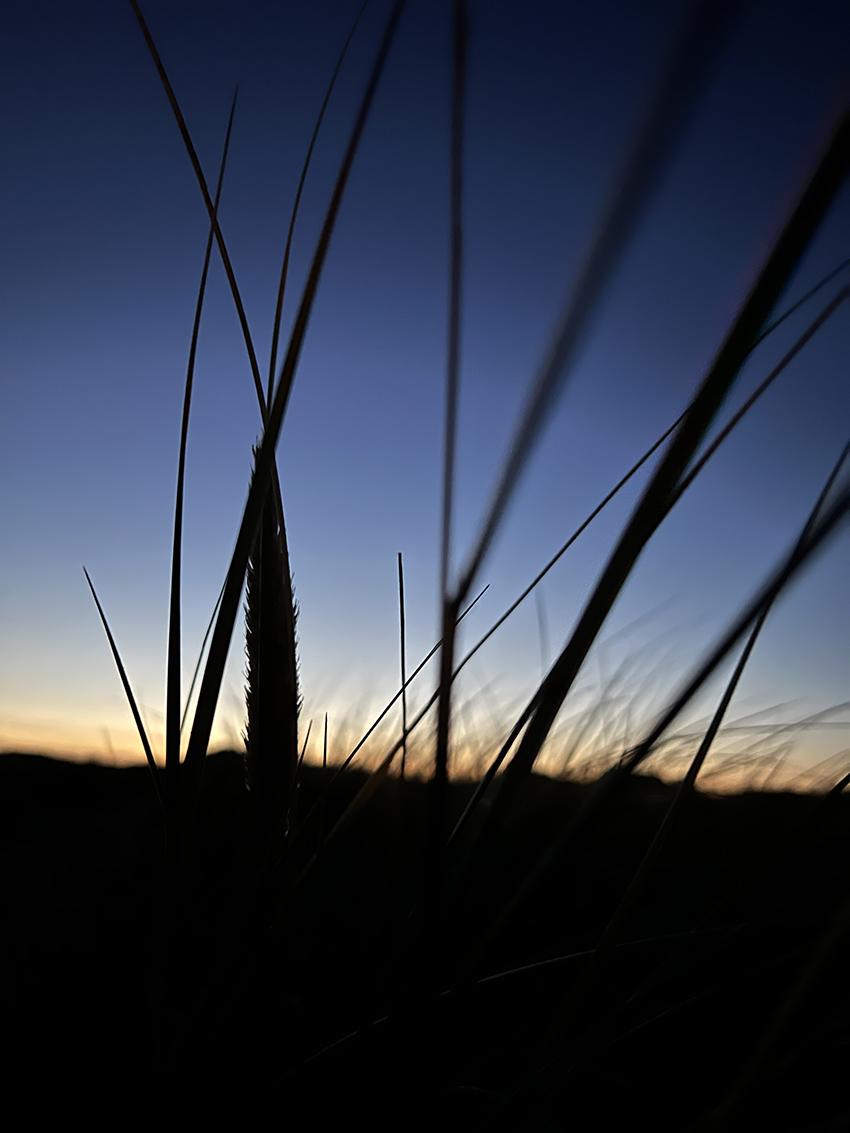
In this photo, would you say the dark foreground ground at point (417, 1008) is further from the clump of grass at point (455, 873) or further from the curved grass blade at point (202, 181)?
the curved grass blade at point (202, 181)

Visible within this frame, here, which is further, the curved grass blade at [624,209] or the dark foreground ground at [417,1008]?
the dark foreground ground at [417,1008]

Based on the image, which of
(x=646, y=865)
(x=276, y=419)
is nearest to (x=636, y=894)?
(x=646, y=865)

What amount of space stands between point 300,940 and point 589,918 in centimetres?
18

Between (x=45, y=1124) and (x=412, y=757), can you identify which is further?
(x=412, y=757)

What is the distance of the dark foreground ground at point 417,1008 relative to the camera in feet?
0.54

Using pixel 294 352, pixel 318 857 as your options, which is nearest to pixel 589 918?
pixel 318 857

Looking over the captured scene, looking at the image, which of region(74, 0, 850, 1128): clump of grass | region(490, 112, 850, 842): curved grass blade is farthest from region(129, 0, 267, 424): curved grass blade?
region(490, 112, 850, 842): curved grass blade

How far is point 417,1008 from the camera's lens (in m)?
0.12

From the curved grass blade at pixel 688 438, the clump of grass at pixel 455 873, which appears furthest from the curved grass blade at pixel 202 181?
the curved grass blade at pixel 688 438

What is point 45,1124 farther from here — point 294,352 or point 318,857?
point 294,352

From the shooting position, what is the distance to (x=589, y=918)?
0.41m

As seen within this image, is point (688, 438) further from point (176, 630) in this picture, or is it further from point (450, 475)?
point (176, 630)

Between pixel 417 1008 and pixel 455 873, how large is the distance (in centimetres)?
11

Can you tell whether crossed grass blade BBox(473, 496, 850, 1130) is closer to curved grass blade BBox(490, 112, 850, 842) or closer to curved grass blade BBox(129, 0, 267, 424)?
curved grass blade BBox(490, 112, 850, 842)
